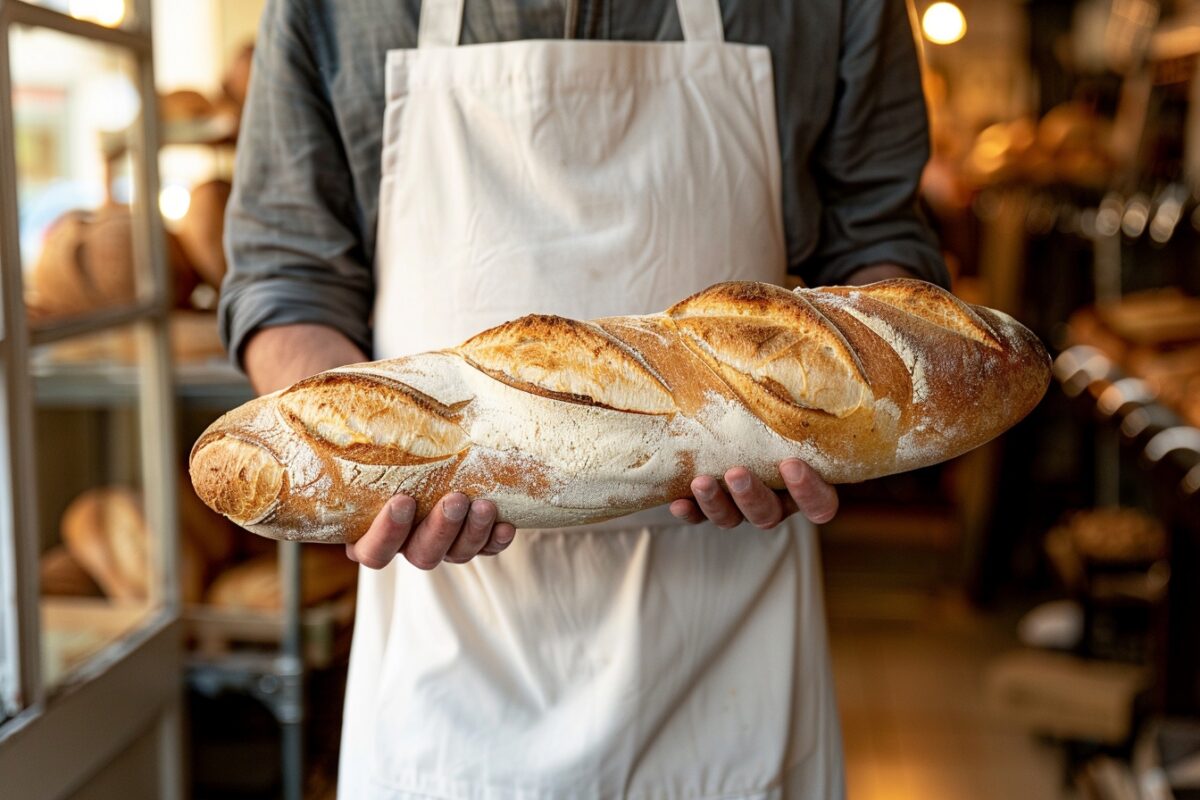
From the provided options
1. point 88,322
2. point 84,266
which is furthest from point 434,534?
point 84,266

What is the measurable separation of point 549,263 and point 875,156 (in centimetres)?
40

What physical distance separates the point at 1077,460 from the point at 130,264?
3434mm

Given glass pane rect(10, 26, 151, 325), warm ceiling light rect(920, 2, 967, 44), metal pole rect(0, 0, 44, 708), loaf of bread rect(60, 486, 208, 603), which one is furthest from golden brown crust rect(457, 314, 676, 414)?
warm ceiling light rect(920, 2, 967, 44)

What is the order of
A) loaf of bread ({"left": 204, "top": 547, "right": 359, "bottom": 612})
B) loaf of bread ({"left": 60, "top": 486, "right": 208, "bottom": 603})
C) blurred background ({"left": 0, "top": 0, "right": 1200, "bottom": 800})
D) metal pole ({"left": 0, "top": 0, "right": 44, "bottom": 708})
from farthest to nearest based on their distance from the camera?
A: loaf of bread ({"left": 204, "top": 547, "right": 359, "bottom": 612}) < loaf of bread ({"left": 60, "top": 486, "right": 208, "bottom": 603}) < blurred background ({"left": 0, "top": 0, "right": 1200, "bottom": 800}) < metal pole ({"left": 0, "top": 0, "right": 44, "bottom": 708})

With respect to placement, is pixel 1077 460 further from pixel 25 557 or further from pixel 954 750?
pixel 25 557

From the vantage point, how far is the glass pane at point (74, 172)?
1802 mm

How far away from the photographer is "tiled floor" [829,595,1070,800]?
2.98 m

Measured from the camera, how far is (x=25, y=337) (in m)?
1.37

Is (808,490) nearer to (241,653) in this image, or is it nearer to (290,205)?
(290,205)

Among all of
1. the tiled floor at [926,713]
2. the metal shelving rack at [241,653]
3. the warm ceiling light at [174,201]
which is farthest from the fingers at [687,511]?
the tiled floor at [926,713]

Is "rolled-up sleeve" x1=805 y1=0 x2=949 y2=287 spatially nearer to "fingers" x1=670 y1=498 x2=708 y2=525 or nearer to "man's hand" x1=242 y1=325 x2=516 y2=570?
"fingers" x1=670 y1=498 x2=708 y2=525

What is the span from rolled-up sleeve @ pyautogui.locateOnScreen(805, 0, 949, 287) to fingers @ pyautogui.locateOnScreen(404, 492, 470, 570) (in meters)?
0.59

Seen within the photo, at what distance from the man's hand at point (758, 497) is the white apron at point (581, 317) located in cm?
18

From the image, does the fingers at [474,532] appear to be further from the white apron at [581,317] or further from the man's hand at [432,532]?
the white apron at [581,317]
